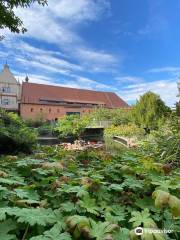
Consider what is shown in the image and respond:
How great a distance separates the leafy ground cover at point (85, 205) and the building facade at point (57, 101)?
36.6 m

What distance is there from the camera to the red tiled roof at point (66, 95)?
41134 mm

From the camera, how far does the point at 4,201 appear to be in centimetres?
149

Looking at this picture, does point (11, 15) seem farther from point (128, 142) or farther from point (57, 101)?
point (57, 101)

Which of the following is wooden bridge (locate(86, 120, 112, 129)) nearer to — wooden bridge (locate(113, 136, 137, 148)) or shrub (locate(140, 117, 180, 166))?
wooden bridge (locate(113, 136, 137, 148))

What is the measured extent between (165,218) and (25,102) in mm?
39226

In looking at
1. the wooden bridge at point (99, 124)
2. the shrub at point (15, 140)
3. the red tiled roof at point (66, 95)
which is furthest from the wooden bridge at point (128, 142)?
the red tiled roof at point (66, 95)

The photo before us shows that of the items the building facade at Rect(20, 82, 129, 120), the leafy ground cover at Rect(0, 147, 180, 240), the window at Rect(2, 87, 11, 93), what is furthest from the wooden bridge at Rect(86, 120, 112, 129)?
the leafy ground cover at Rect(0, 147, 180, 240)

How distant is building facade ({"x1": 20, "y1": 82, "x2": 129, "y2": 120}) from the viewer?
3984 centimetres

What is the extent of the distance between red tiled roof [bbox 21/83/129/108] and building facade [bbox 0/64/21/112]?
115 cm

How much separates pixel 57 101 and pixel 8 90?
7095mm

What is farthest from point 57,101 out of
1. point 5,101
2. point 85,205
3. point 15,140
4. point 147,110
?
point 85,205

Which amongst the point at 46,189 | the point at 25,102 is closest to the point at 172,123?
the point at 46,189

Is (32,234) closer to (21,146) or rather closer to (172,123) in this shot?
(172,123)

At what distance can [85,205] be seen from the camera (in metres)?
1.51
